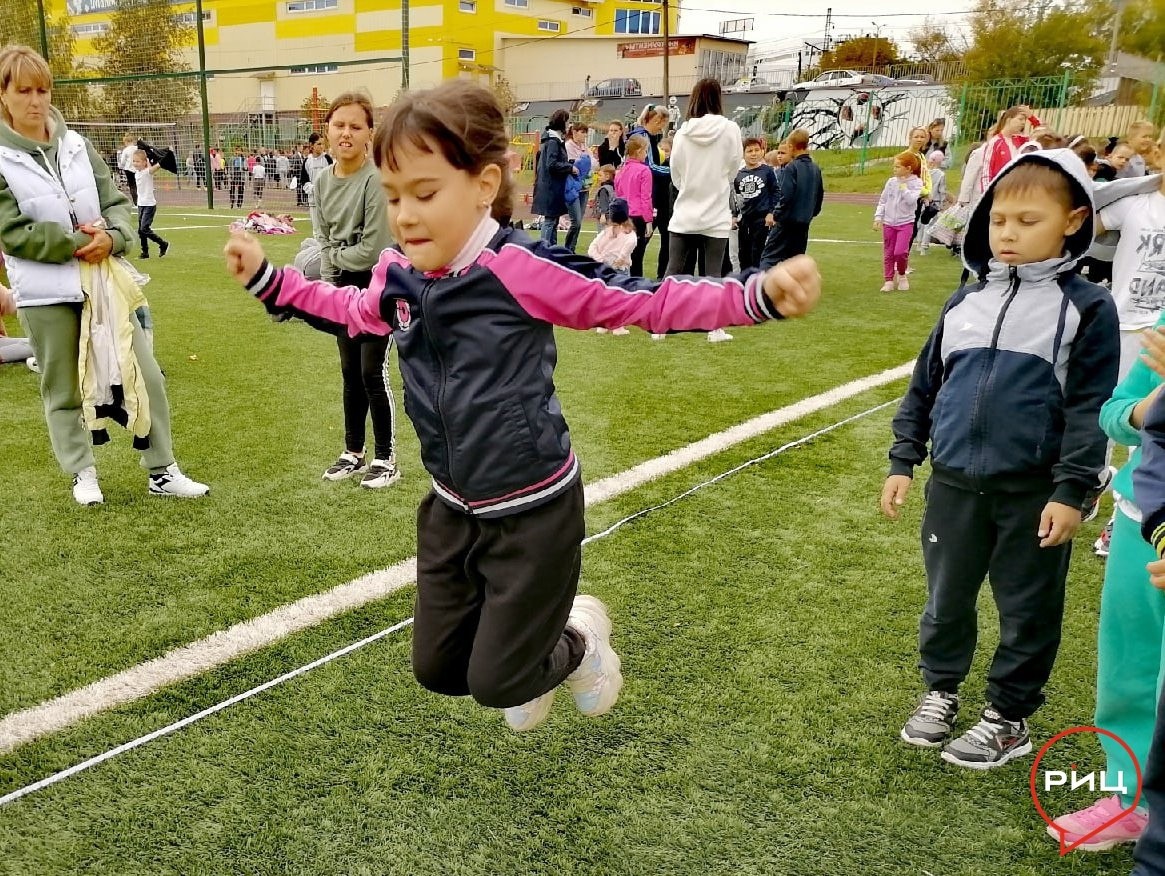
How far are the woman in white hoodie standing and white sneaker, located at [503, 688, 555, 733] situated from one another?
5763 mm

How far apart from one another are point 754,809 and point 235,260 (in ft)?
6.80

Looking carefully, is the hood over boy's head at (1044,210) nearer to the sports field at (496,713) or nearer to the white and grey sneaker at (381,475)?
the sports field at (496,713)

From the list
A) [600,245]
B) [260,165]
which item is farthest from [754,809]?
[260,165]

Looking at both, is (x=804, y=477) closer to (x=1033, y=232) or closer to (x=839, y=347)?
(x=1033, y=232)

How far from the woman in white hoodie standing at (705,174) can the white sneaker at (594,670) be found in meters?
5.54

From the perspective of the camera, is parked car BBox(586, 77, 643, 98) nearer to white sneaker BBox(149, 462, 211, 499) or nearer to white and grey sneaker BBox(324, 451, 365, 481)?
white and grey sneaker BBox(324, 451, 365, 481)

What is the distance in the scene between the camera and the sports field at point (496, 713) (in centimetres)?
236

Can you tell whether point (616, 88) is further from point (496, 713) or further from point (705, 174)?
point (496, 713)

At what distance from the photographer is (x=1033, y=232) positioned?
2426mm

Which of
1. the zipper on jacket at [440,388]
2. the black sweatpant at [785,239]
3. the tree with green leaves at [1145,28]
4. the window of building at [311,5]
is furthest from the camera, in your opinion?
the window of building at [311,5]

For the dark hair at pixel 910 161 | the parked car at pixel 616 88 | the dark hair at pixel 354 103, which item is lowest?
the dark hair at pixel 354 103

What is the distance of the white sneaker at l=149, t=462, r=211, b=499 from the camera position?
15.5 feet

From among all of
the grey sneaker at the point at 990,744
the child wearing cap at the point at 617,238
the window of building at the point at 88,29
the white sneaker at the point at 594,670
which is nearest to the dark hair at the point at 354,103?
the white sneaker at the point at 594,670

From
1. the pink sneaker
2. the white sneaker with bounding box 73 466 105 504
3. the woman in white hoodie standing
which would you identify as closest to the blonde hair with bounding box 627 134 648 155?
the woman in white hoodie standing
